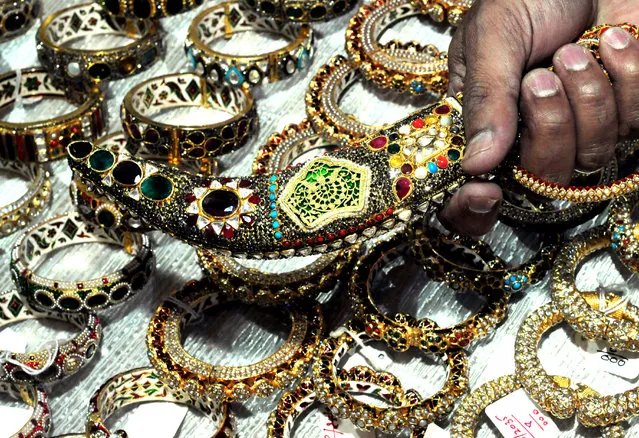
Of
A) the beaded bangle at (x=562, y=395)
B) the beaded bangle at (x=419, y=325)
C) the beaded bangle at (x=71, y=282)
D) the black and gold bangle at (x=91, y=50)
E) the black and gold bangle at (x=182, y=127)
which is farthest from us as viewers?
the black and gold bangle at (x=91, y=50)

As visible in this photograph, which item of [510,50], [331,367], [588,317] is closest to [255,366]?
[331,367]

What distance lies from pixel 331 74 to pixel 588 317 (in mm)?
868

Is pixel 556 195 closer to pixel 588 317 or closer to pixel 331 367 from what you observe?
pixel 588 317

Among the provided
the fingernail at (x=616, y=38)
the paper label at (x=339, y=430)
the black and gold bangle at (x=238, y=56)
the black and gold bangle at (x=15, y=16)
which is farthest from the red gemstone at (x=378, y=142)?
the black and gold bangle at (x=15, y=16)

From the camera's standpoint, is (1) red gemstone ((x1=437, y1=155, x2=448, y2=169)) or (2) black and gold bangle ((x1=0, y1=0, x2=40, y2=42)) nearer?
(1) red gemstone ((x1=437, y1=155, x2=448, y2=169))

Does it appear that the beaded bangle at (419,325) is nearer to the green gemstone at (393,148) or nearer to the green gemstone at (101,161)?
the green gemstone at (393,148)

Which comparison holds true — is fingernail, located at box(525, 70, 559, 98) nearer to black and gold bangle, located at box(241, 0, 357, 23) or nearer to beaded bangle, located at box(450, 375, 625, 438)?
beaded bangle, located at box(450, 375, 625, 438)

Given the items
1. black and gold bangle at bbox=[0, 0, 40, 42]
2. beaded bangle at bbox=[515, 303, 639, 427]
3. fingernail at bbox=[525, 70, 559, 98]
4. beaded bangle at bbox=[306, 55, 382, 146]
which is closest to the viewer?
fingernail at bbox=[525, 70, 559, 98]

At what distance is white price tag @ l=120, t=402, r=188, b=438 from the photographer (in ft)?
5.06

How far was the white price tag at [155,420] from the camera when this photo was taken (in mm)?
1543

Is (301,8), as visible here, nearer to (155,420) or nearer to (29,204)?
(29,204)

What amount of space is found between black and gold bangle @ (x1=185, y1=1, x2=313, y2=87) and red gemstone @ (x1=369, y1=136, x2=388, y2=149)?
0.70m

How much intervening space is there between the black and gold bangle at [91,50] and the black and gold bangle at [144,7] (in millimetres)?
55

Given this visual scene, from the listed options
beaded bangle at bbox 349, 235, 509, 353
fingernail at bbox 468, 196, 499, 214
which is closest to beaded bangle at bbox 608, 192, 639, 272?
beaded bangle at bbox 349, 235, 509, 353
